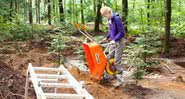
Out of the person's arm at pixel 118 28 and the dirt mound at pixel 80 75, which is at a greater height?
the person's arm at pixel 118 28

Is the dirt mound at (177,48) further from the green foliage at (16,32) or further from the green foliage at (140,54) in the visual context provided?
the green foliage at (16,32)


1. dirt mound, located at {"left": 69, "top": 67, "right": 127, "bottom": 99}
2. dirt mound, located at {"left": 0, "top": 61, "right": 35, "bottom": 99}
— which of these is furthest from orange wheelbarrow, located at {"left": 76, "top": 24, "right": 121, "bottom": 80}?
dirt mound, located at {"left": 0, "top": 61, "right": 35, "bottom": 99}

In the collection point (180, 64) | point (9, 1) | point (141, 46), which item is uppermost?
point (9, 1)

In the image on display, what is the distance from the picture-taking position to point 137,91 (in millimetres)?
8992

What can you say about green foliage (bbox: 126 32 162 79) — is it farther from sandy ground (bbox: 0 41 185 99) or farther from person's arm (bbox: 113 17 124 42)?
person's arm (bbox: 113 17 124 42)

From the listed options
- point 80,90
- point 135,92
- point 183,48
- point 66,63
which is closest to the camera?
point 80,90

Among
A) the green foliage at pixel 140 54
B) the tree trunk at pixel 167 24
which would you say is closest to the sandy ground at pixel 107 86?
the green foliage at pixel 140 54

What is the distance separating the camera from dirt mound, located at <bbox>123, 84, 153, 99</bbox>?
343 inches


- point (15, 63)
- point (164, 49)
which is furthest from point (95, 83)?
point (164, 49)

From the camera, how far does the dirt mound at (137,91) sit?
343 inches

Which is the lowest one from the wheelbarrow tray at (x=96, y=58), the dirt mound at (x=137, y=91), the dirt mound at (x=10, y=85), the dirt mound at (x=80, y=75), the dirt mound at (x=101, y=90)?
the dirt mound at (x=137, y=91)

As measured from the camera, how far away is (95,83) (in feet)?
30.5

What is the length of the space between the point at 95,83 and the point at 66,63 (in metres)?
2.81

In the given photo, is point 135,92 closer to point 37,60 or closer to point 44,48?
point 37,60
